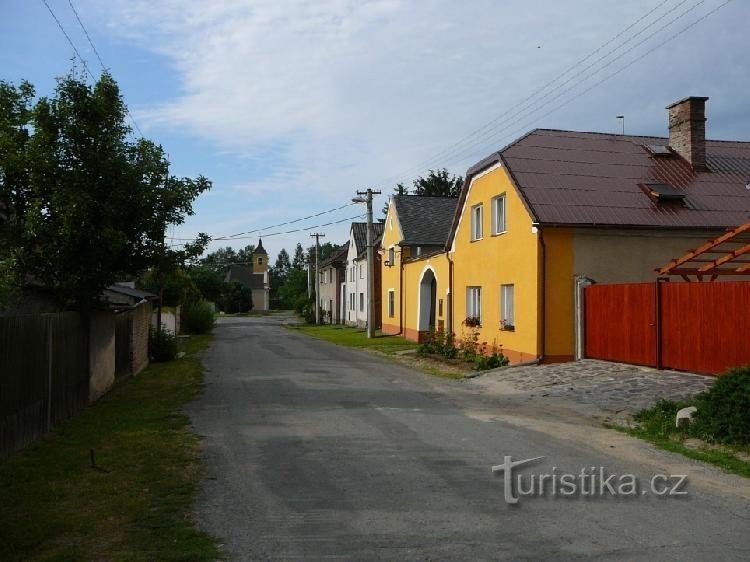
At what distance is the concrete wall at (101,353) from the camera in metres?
12.9

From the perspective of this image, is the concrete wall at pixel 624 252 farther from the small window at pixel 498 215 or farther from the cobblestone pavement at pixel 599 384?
the small window at pixel 498 215

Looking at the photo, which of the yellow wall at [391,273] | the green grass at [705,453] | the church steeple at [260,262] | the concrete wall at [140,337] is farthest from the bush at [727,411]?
the church steeple at [260,262]

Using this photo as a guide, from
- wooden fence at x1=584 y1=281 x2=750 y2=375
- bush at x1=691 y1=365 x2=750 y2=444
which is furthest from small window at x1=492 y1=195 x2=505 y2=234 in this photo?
bush at x1=691 y1=365 x2=750 y2=444

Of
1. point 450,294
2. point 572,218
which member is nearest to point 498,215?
point 572,218

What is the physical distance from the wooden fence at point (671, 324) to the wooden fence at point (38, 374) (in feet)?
37.5

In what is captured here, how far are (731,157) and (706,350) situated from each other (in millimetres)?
12148

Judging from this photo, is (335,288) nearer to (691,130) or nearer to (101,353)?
(691,130)

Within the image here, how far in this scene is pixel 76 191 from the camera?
37.6ft

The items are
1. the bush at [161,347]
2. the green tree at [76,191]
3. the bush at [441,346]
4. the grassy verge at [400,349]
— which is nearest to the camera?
the green tree at [76,191]

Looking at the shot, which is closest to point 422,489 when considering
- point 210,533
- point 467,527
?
point 467,527

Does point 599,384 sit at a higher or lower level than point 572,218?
lower

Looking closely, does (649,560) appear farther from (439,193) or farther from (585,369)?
(439,193)

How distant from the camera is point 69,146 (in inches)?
472

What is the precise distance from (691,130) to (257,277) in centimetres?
9339
